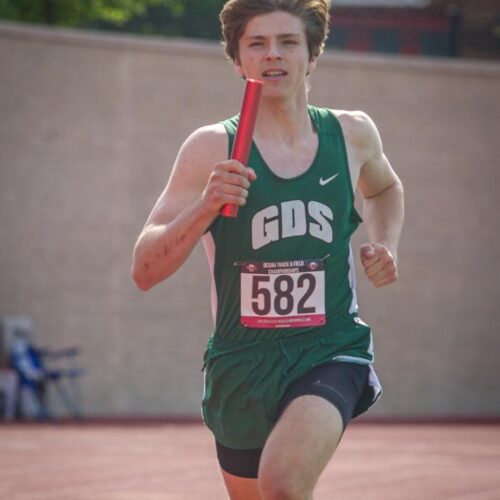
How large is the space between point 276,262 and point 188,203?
1.18ft

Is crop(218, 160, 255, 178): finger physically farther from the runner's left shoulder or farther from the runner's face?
the runner's left shoulder

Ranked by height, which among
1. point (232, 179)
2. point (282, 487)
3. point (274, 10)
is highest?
point (274, 10)

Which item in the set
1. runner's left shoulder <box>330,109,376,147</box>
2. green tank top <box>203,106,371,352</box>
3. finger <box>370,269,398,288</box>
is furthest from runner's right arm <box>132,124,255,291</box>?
finger <box>370,269,398,288</box>

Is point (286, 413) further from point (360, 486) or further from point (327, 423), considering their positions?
point (360, 486)

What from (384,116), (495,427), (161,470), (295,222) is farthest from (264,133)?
(384,116)

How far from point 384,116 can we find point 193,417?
201 inches

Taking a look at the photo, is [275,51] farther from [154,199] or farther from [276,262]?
[154,199]

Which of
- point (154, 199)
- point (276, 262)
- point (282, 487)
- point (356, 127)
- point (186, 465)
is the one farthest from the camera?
point (154, 199)

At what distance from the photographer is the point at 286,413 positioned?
15.8ft

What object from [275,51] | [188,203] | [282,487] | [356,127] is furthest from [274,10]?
[282,487]

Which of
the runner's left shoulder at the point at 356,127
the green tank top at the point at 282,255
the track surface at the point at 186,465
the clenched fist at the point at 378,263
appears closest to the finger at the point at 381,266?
the clenched fist at the point at 378,263

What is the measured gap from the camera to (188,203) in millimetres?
4910

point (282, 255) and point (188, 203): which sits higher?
point (188, 203)

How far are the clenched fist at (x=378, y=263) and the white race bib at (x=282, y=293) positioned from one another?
18 cm
